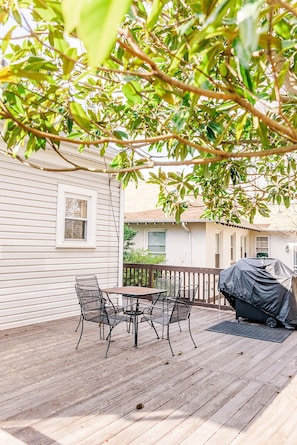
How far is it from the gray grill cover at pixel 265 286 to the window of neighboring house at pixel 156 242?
5623mm

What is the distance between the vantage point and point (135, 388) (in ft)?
10.8

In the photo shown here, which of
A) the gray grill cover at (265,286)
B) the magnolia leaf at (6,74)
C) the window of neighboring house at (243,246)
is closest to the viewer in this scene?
the magnolia leaf at (6,74)

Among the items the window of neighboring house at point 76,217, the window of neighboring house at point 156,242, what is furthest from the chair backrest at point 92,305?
the window of neighboring house at point 156,242

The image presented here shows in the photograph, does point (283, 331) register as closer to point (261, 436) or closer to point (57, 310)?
point (57, 310)

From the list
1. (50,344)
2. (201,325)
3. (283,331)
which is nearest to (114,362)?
(50,344)

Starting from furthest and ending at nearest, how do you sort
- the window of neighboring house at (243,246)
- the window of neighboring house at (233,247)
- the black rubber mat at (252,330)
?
the window of neighboring house at (243,246)
the window of neighboring house at (233,247)
the black rubber mat at (252,330)

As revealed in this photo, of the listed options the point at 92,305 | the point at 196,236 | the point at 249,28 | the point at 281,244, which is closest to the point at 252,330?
the point at 92,305

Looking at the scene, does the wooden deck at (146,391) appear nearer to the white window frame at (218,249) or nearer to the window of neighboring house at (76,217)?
the window of neighboring house at (76,217)

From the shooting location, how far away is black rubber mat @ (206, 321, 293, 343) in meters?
5.39

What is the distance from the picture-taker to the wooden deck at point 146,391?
2.44 meters

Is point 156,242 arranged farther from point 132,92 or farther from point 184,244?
point 132,92

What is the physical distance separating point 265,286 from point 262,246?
36.1 ft

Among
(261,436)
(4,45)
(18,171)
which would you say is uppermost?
(18,171)

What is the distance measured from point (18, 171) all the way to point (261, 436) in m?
5.65
